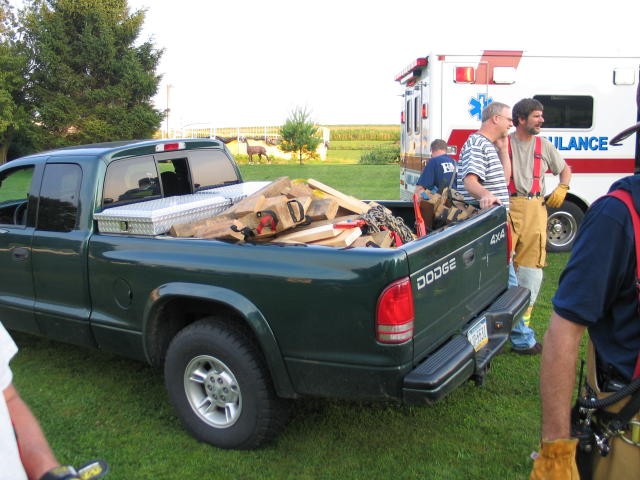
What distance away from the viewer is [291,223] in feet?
11.6

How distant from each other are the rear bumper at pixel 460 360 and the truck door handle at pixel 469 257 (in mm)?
352

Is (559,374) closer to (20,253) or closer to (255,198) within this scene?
(255,198)

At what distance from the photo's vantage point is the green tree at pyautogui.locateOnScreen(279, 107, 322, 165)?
3900 cm

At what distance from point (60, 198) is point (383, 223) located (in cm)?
227

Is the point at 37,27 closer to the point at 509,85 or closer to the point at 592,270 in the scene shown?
the point at 509,85

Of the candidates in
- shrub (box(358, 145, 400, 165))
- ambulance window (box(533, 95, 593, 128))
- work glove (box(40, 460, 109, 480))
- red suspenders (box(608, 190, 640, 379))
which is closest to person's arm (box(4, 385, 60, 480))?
work glove (box(40, 460, 109, 480))

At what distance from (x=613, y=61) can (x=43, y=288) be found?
7.67 meters

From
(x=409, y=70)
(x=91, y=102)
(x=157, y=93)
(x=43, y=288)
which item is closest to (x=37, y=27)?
(x=91, y=102)

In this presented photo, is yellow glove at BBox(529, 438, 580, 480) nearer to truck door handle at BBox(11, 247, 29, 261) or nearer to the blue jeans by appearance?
the blue jeans

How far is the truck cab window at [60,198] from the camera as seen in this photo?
421cm

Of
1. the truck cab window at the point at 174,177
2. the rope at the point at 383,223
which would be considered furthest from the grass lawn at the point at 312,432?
the truck cab window at the point at 174,177

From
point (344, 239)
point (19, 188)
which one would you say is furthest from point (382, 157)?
point (344, 239)

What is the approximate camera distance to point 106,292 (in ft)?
12.9

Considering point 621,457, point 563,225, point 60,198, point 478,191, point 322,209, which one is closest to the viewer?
point 621,457
